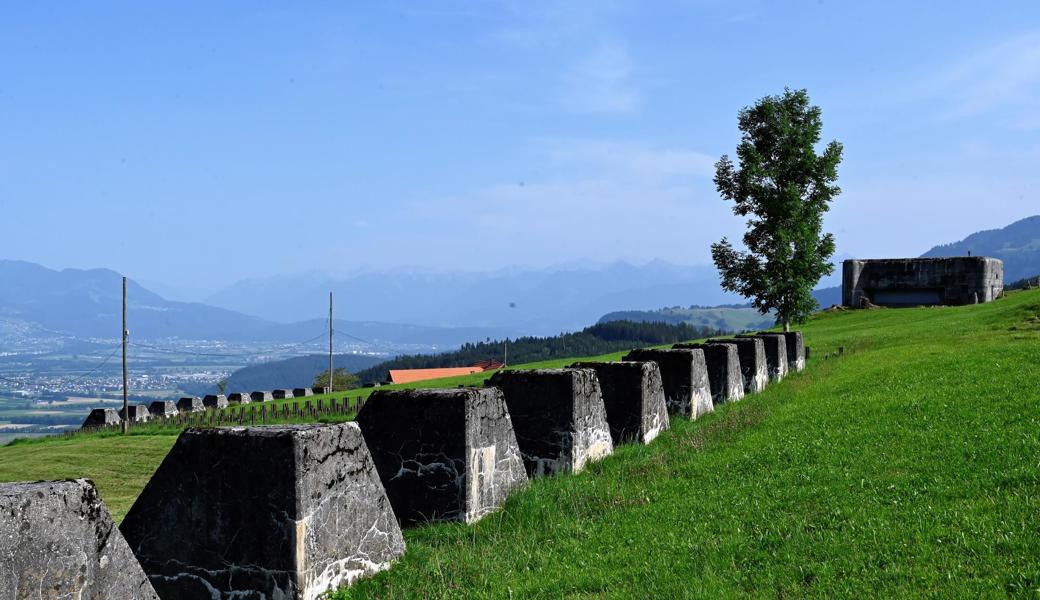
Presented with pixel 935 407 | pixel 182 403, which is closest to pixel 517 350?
pixel 182 403

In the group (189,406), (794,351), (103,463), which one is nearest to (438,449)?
(794,351)

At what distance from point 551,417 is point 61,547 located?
7.38 metres

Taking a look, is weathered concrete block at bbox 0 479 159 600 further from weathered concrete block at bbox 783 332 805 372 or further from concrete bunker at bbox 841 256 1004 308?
concrete bunker at bbox 841 256 1004 308

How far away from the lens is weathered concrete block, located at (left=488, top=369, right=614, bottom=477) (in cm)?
1156

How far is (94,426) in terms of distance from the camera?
49.7 metres

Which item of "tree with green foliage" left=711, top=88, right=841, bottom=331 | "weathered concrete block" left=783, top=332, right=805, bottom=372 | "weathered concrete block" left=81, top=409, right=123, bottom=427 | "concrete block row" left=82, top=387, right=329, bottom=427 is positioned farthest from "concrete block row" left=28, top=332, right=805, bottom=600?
"weathered concrete block" left=81, top=409, right=123, bottom=427

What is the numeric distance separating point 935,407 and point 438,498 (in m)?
8.10

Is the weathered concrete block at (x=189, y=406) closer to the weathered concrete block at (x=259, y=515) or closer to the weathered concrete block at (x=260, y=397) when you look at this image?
the weathered concrete block at (x=260, y=397)

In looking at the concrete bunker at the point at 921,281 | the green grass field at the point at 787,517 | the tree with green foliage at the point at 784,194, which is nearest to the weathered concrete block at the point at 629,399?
the green grass field at the point at 787,517

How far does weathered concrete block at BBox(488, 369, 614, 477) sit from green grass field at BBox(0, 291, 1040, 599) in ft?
1.46

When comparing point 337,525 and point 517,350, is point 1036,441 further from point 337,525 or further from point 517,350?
point 517,350

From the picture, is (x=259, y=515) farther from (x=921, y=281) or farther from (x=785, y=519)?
(x=921, y=281)

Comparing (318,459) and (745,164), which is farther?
(745,164)

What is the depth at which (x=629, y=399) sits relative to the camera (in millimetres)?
13938
